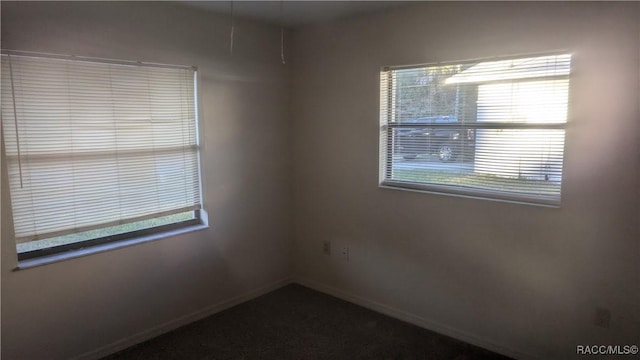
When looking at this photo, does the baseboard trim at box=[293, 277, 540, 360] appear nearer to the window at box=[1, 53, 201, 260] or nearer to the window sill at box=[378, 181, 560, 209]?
the window sill at box=[378, 181, 560, 209]

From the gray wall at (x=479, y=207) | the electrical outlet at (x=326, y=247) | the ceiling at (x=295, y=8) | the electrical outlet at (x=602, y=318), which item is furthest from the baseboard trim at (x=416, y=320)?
the ceiling at (x=295, y=8)

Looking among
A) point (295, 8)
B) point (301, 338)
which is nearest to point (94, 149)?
point (295, 8)

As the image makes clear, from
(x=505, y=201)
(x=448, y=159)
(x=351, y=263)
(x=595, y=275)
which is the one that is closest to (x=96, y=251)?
(x=351, y=263)

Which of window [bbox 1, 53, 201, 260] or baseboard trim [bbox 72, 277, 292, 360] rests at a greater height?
window [bbox 1, 53, 201, 260]

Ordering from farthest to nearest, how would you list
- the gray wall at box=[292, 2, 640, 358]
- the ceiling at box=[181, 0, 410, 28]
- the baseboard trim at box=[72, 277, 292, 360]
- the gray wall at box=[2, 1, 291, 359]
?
1. the ceiling at box=[181, 0, 410, 28]
2. the baseboard trim at box=[72, 277, 292, 360]
3. the gray wall at box=[2, 1, 291, 359]
4. the gray wall at box=[292, 2, 640, 358]

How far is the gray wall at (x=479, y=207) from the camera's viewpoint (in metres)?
2.30

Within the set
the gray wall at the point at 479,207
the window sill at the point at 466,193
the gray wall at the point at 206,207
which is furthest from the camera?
the window sill at the point at 466,193

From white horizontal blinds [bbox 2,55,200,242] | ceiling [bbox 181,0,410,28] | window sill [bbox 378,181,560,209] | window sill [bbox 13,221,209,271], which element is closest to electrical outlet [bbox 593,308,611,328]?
window sill [bbox 378,181,560,209]

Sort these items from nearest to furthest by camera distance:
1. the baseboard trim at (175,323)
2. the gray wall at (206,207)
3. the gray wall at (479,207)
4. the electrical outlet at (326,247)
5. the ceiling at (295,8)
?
the gray wall at (479,207)
the gray wall at (206,207)
the baseboard trim at (175,323)
the ceiling at (295,8)
the electrical outlet at (326,247)

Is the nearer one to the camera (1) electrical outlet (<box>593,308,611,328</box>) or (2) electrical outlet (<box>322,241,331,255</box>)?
(1) electrical outlet (<box>593,308,611,328</box>)

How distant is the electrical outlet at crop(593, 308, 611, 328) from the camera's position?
2.40m

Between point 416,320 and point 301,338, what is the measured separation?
34.2 inches

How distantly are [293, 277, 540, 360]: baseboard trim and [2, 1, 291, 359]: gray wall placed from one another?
40cm

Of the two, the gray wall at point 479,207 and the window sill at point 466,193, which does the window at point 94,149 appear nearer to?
the gray wall at point 479,207
